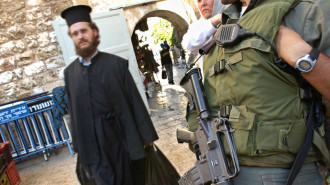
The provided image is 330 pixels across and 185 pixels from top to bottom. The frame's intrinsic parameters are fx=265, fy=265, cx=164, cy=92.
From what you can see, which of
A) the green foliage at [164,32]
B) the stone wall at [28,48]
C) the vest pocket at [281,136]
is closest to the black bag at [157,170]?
the vest pocket at [281,136]

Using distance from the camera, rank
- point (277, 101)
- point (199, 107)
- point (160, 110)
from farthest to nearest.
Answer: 1. point (160, 110)
2. point (199, 107)
3. point (277, 101)

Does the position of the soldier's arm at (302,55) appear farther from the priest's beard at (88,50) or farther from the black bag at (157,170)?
the priest's beard at (88,50)

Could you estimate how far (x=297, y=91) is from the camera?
3.52 ft

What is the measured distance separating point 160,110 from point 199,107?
5535mm

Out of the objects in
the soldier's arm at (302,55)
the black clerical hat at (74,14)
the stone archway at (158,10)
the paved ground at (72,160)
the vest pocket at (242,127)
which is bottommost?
the paved ground at (72,160)

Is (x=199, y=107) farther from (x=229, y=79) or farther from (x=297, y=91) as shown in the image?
(x=297, y=91)

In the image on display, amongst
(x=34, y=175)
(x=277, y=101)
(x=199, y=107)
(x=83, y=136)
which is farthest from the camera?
(x=34, y=175)

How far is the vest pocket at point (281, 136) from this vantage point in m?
1.04

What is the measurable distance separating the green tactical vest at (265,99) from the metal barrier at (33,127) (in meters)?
4.46

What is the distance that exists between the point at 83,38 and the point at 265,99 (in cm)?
181

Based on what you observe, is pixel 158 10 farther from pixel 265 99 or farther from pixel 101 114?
pixel 265 99

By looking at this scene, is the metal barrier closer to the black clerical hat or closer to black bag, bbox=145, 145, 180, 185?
the black clerical hat

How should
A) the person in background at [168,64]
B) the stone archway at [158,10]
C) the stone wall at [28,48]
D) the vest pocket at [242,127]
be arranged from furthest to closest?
the person in background at [168,64] → the stone archway at [158,10] → the stone wall at [28,48] → the vest pocket at [242,127]

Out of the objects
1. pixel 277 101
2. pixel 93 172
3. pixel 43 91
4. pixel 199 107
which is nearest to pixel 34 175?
pixel 43 91
